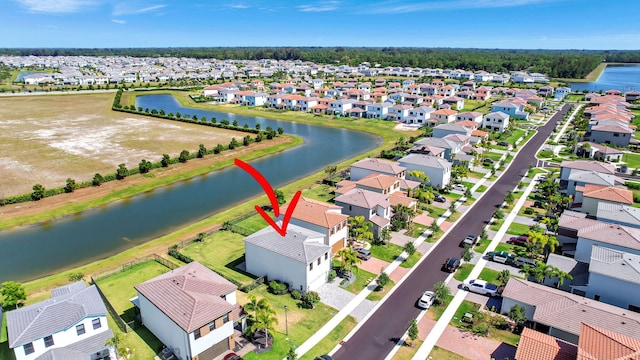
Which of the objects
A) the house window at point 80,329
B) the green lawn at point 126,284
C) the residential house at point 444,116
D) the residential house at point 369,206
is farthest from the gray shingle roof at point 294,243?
the residential house at point 444,116

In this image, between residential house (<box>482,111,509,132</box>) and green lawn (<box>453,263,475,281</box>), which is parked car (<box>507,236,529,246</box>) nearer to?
green lawn (<box>453,263,475,281</box>)

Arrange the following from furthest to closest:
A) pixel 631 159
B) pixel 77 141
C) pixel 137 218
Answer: pixel 77 141
pixel 631 159
pixel 137 218

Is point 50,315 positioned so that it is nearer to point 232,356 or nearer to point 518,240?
point 232,356

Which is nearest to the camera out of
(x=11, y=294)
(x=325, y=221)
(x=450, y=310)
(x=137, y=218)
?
(x=11, y=294)

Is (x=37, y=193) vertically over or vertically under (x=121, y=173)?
under

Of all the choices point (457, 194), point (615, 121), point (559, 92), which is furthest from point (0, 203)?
point (559, 92)

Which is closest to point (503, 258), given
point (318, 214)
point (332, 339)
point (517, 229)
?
point (517, 229)

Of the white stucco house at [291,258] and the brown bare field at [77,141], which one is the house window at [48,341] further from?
the brown bare field at [77,141]
